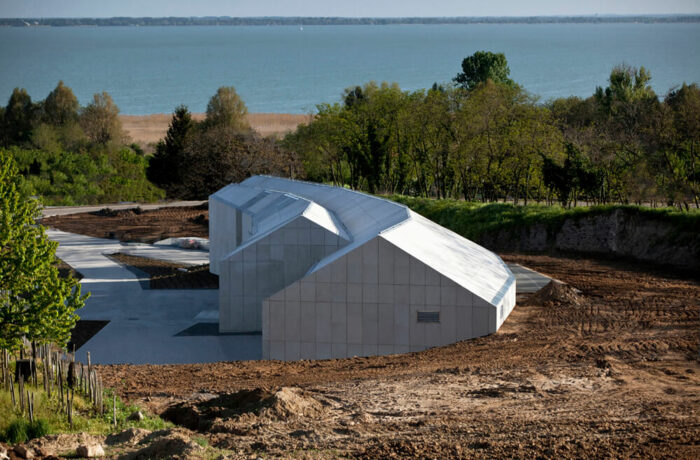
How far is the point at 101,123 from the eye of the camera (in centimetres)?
9088

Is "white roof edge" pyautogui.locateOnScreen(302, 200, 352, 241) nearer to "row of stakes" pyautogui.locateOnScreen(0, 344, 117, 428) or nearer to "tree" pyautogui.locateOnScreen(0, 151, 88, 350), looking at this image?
"row of stakes" pyautogui.locateOnScreen(0, 344, 117, 428)

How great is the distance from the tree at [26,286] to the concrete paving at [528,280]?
16.2m

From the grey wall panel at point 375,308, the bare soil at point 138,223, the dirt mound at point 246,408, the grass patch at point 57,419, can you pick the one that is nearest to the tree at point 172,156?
the bare soil at point 138,223

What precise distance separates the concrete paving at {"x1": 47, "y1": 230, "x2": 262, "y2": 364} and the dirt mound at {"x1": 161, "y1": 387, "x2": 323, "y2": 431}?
882 cm

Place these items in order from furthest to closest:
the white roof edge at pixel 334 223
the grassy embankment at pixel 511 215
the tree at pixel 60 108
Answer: the tree at pixel 60 108 → the grassy embankment at pixel 511 215 → the white roof edge at pixel 334 223

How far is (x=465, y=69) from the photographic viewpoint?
9094 cm

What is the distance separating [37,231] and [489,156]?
35.8 meters

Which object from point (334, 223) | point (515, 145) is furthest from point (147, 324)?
point (515, 145)

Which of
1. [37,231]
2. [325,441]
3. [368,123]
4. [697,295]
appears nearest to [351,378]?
[325,441]

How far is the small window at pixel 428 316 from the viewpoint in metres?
20.8

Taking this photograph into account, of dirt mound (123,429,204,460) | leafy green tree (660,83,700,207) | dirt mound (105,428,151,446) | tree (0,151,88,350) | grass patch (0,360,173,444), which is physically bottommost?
grass patch (0,360,173,444)

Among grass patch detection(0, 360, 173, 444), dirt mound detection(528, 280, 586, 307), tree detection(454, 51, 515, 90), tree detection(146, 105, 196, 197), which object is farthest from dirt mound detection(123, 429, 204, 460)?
tree detection(454, 51, 515, 90)

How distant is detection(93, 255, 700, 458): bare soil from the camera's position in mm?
11367

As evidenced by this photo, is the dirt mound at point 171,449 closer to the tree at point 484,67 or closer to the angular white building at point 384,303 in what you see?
the angular white building at point 384,303
